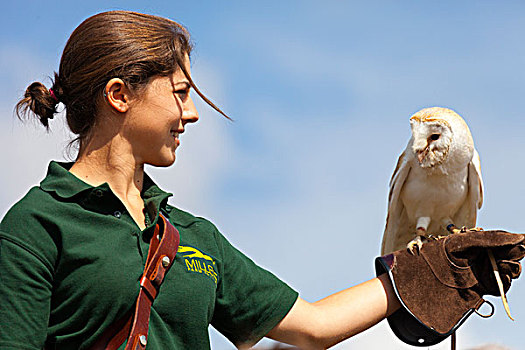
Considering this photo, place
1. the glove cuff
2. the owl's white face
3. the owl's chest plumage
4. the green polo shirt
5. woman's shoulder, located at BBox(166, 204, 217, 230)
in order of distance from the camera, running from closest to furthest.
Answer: the green polo shirt
woman's shoulder, located at BBox(166, 204, 217, 230)
the glove cuff
the owl's white face
the owl's chest plumage

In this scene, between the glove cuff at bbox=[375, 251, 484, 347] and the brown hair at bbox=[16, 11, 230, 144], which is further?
the glove cuff at bbox=[375, 251, 484, 347]

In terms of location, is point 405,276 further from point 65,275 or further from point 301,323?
point 65,275

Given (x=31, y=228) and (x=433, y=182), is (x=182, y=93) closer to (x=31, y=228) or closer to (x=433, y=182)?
(x=31, y=228)

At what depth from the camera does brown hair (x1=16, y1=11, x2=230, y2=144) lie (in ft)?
4.79

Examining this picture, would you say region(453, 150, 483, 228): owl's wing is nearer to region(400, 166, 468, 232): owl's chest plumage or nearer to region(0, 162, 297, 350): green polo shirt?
region(400, 166, 468, 232): owl's chest plumage

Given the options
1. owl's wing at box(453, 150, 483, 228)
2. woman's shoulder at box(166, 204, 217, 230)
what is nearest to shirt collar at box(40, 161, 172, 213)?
woman's shoulder at box(166, 204, 217, 230)

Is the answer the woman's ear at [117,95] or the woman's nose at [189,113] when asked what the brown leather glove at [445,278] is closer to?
the woman's nose at [189,113]

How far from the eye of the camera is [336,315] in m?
1.81

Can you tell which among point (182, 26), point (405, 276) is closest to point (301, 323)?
point (405, 276)

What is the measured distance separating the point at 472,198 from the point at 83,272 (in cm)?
225

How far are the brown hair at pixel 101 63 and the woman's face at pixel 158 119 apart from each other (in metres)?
0.03

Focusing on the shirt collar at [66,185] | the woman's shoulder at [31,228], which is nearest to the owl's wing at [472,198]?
the shirt collar at [66,185]

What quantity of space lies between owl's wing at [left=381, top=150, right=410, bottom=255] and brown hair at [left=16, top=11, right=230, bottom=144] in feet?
5.81

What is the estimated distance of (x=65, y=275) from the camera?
51.6 inches
